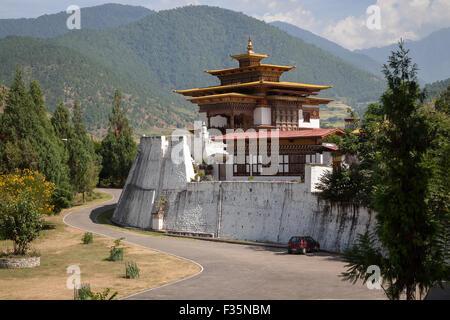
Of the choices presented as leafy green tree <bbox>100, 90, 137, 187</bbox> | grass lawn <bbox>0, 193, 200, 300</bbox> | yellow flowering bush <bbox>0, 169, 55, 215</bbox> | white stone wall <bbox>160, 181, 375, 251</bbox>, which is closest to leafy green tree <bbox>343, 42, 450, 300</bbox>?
grass lawn <bbox>0, 193, 200, 300</bbox>

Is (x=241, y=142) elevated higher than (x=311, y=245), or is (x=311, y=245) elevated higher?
(x=241, y=142)

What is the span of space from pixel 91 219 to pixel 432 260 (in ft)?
150

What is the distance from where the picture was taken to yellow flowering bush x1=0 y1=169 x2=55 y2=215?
145 ft

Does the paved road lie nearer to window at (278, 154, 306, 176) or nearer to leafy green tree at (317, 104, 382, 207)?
leafy green tree at (317, 104, 382, 207)

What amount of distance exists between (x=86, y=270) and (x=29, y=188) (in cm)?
1332

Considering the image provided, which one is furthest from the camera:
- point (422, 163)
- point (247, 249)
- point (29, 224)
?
point (247, 249)

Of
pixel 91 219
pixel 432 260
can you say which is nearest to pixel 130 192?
pixel 91 219

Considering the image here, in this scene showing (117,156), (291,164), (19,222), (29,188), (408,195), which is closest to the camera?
(408,195)

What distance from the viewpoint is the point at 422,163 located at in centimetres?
1309

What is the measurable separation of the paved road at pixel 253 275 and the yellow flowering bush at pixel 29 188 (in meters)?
8.18

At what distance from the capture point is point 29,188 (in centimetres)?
4428

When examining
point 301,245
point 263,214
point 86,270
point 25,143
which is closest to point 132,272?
point 86,270

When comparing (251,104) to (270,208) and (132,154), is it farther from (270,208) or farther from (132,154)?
(132,154)

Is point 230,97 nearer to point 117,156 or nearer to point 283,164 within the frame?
point 283,164
